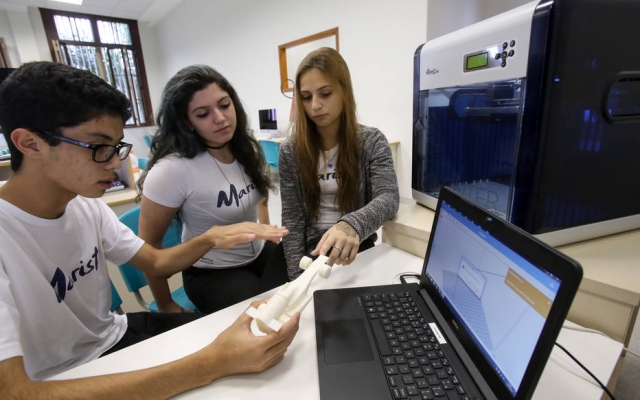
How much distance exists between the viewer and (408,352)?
542 mm

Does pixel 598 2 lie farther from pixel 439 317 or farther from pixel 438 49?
pixel 439 317

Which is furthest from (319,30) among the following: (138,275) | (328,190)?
(138,275)

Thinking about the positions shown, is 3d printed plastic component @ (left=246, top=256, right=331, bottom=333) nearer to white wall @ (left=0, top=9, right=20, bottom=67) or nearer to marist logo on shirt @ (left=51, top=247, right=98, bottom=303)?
marist logo on shirt @ (left=51, top=247, right=98, bottom=303)

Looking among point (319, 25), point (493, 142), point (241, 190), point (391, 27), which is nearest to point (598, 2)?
point (493, 142)

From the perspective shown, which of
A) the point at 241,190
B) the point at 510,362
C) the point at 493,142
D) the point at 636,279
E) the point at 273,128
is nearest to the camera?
the point at 510,362

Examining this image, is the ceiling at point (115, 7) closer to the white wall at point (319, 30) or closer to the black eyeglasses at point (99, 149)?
the white wall at point (319, 30)

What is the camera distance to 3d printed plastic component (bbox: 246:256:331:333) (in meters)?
0.54

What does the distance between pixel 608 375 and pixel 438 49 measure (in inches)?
31.7

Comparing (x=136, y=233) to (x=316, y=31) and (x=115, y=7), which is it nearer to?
(x=316, y=31)

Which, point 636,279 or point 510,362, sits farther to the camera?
point 636,279

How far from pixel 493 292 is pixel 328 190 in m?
0.80

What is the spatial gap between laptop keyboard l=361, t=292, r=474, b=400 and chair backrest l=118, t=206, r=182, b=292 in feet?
3.08

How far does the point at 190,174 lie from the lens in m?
1.13

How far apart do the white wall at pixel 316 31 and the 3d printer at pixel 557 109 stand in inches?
76.0
